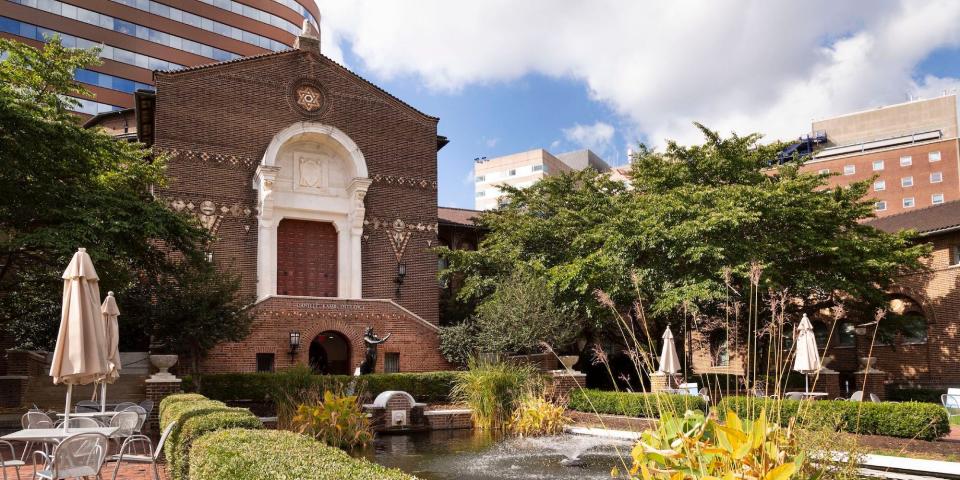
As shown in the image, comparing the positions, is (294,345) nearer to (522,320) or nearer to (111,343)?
(522,320)

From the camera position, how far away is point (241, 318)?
20.1m

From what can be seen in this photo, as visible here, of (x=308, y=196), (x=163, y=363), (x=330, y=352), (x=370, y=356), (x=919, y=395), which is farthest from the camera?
(x=330, y=352)

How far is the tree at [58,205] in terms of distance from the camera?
15.4 metres

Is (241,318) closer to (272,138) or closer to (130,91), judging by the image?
(272,138)

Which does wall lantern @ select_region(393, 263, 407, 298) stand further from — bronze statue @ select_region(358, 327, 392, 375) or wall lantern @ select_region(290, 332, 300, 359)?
wall lantern @ select_region(290, 332, 300, 359)

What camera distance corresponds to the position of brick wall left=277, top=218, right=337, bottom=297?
2623cm

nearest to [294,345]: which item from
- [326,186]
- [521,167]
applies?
[326,186]

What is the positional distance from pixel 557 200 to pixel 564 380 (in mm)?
8935

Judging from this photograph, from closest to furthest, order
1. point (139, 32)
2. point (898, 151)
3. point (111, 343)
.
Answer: point (111, 343), point (139, 32), point (898, 151)

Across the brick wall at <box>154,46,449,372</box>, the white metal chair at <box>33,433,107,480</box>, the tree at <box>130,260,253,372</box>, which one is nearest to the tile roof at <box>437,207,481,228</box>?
the brick wall at <box>154,46,449,372</box>

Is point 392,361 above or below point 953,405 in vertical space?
above

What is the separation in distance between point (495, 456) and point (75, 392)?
10.5 m

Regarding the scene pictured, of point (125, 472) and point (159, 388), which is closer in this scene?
point (125, 472)

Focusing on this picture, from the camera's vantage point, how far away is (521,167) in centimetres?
9556
